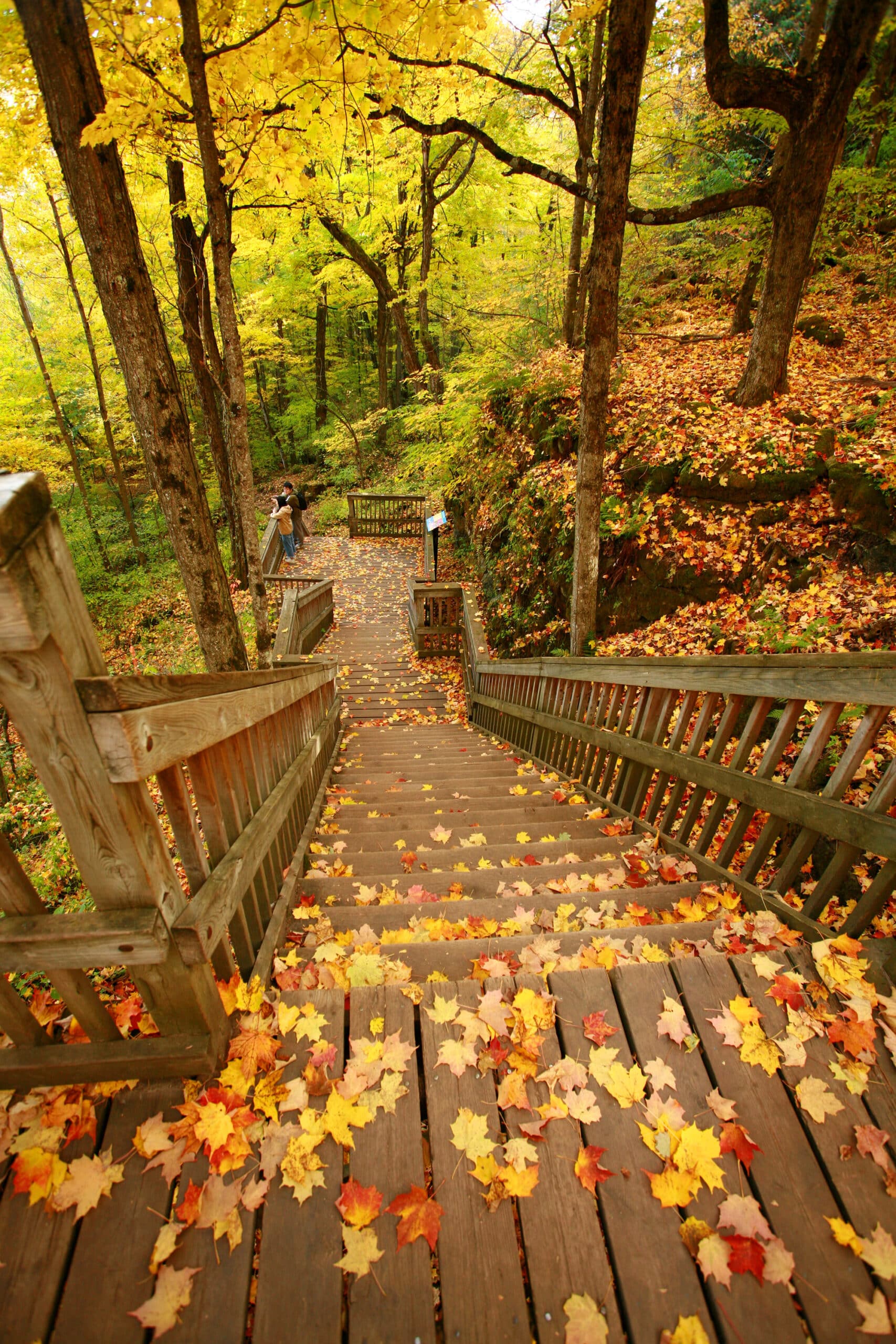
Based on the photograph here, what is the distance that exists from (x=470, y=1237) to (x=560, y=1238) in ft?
0.72

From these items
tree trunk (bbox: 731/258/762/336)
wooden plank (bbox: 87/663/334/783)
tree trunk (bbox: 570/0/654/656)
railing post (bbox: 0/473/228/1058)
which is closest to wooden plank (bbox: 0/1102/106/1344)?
railing post (bbox: 0/473/228/1058)

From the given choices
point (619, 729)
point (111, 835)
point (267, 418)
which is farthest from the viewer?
point (267, 418)

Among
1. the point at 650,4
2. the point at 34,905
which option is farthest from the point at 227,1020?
the point at 650,4

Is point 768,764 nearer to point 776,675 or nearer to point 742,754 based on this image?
point 742,754

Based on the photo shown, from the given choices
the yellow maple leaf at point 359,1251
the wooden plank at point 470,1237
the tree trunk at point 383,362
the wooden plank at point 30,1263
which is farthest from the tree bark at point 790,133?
the tree trunk at point 383,362

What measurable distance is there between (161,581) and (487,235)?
51.0 feet

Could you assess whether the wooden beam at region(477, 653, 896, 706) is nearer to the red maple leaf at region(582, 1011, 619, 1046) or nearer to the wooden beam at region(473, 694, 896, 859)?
the wooden beam at region(473, 694, 896, 859)

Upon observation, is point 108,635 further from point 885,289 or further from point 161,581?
point 885,289

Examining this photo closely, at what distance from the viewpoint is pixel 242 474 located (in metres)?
5.79

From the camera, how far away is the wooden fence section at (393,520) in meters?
17.4

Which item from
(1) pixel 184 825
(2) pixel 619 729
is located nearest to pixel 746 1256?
(1) pixel 184 825

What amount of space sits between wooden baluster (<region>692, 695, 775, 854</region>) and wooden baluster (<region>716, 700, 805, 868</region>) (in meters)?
0.07

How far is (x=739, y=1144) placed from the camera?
148 centimetres

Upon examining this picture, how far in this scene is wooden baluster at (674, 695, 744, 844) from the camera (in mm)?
2812
